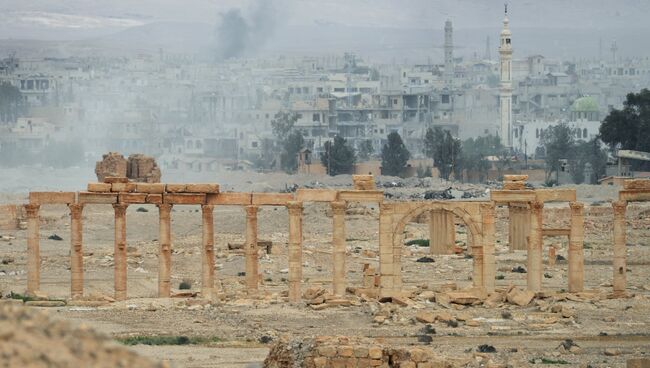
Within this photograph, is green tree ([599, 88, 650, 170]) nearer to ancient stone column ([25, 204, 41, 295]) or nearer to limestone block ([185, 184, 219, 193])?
limestone block ([185, 184, 219, 193])

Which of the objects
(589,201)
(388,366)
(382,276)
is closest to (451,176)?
(589,201)

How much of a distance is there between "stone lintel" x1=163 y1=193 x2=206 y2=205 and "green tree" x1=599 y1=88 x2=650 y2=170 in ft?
203

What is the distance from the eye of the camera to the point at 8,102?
7564 inches

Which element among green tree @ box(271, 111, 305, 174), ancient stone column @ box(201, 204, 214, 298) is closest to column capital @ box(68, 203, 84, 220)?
ancient stone column @ box(201, 204, 214, 298)

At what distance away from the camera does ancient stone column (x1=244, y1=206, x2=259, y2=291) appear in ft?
167

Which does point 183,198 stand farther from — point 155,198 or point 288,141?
point 288,141

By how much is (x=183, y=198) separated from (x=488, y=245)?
7535 mm

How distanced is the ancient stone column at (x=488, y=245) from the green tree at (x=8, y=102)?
14359cm

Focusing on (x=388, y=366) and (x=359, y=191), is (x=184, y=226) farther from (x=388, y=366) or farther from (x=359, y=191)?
(x=388, y=366)

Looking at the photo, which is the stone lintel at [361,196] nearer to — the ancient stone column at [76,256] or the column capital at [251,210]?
the column capital at [251,210]

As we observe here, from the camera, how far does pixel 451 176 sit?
413 feet

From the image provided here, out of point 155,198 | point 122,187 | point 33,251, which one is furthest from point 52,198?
point 155,198

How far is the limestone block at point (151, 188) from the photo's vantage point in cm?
5091

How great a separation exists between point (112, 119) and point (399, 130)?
25.9 m
